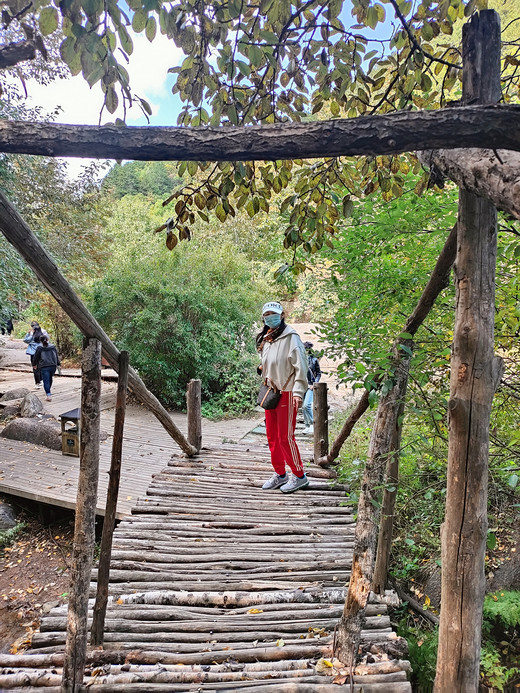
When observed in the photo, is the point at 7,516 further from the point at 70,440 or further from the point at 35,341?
the point at 35,341

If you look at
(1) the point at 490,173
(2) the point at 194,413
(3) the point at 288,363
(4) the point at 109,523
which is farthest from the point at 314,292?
(1) the point at 490,173

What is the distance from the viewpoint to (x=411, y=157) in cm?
273

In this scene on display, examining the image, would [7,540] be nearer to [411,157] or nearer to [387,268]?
[387,268]

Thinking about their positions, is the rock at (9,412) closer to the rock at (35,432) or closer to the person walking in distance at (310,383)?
the rock at (35,432)

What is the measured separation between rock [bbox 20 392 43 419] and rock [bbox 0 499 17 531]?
2.86 meters

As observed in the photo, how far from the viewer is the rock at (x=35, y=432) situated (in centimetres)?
838

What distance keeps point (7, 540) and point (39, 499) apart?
116cm

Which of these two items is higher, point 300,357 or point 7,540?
point 300,357

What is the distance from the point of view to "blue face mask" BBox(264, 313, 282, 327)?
174 inches

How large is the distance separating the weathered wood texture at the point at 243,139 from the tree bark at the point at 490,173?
0.14 metres

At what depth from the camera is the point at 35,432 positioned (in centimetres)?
855

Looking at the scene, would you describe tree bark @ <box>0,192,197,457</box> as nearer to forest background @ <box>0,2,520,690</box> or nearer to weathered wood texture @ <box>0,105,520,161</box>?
forest background @ <box>0,2,520,690</box>

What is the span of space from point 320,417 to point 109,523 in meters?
3.25

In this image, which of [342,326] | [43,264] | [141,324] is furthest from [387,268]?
[141,324]
